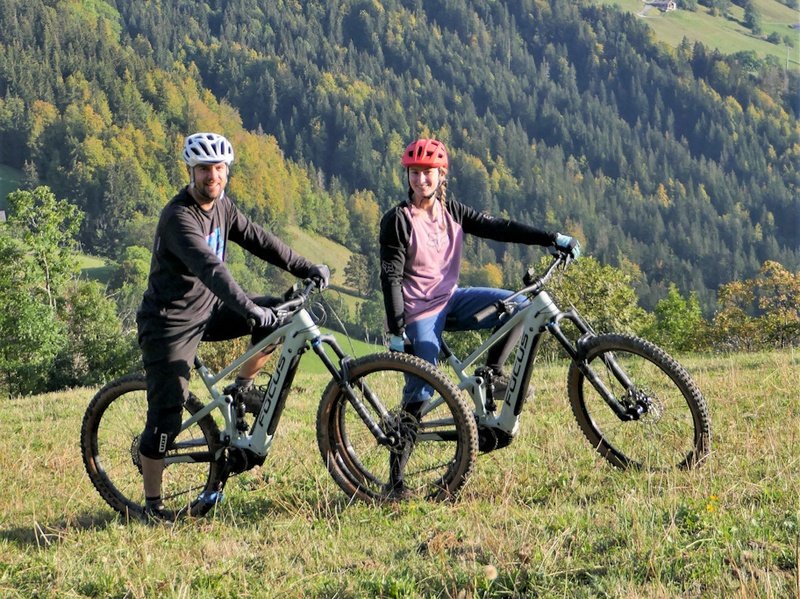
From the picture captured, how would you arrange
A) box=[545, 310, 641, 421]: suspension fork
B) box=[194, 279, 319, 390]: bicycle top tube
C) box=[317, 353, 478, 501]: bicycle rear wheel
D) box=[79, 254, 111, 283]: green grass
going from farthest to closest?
box=[79, 254, 111, 283]: green grass < box=[194, 279, 319, 390]: bicycle top tube < box=[545, 310, 641, 421]: suspension fork < box=[317, 353, 478, 501]: bicycle rear wheel

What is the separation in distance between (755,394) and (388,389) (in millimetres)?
3961

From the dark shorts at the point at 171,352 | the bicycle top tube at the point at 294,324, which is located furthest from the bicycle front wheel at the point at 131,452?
the bicycle top tube at the point at 294,324

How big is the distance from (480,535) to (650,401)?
1646 millimetres

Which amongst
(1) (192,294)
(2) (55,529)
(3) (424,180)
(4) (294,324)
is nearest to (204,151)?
(1) (192,294)

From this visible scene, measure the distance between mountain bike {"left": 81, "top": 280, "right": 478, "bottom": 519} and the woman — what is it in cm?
26

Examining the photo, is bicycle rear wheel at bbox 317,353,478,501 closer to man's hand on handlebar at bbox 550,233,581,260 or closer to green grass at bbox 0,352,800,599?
green grass at bbox 0,352,800,599

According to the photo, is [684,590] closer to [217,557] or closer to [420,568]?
[420,568]

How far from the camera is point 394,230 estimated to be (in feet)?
21.0

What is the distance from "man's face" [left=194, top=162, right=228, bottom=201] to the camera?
6.06 m

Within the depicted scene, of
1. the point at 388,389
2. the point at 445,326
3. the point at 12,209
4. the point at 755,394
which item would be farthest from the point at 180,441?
the point at 12,209

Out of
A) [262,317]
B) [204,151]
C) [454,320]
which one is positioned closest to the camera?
[262,317]

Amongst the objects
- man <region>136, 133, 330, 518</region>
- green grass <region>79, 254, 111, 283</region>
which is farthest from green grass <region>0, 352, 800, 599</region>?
green grass <region>79, 254, 111, 283</region>

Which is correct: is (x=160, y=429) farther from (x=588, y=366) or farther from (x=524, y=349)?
(x=588, y=366)

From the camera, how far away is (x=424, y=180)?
6535mm
